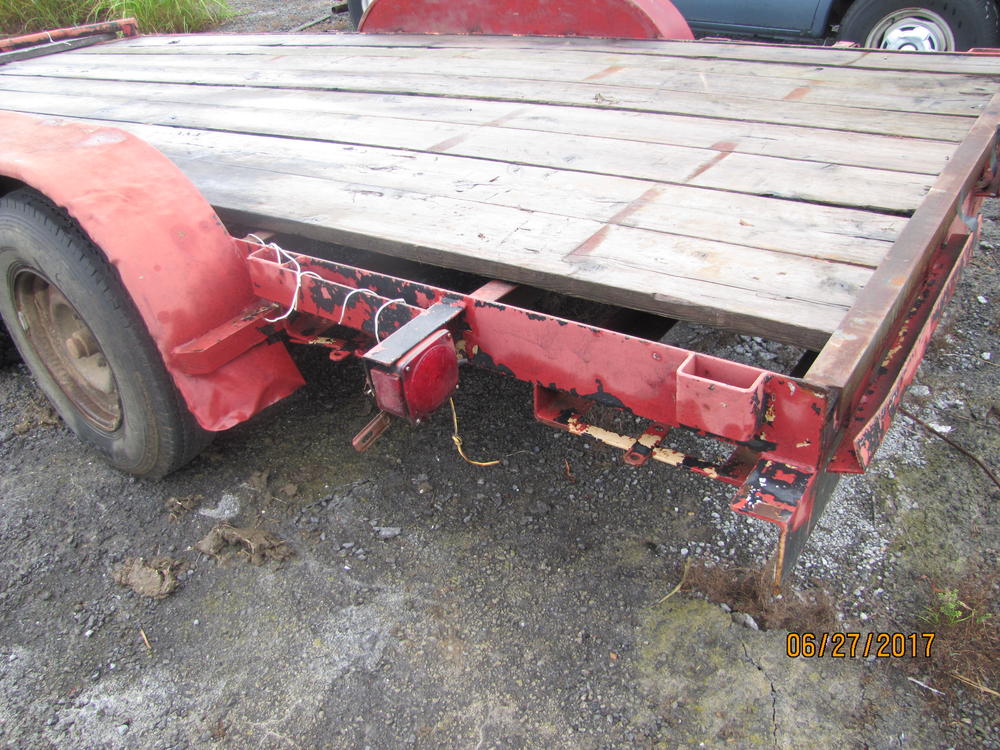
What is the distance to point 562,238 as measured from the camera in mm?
1971

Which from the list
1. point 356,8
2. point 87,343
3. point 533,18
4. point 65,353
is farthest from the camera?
point 356,8

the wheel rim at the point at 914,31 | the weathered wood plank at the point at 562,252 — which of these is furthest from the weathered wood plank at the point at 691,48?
the wheel rim at the point at 914,31

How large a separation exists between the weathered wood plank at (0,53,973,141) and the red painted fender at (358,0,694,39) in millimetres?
888

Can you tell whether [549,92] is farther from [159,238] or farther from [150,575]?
[150,575]

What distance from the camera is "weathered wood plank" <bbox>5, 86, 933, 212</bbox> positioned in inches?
82.7

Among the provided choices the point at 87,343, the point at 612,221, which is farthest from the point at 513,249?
the point at 87,343

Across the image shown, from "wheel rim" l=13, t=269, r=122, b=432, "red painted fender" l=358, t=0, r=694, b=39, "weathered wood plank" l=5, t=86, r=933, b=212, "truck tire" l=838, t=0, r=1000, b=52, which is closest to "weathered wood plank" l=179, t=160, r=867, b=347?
"weathered wood plank" l=5, t=86, r=933, b=212

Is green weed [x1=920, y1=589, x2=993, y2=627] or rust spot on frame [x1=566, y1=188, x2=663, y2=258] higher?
rust spot on frame [x1=566, y1=188, x2=663, y2=258]

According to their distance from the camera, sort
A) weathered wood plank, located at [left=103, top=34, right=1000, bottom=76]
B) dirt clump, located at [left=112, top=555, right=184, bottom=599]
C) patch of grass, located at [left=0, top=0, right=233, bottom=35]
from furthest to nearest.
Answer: patch of grass, located at [left=0, top=0, right=233, bottom=35] → weathered wood plank, located at [left=103, top=34, right=1000, bottom=76] → dirt clump, located at [left=112, top=555, right=184, bottom=599]

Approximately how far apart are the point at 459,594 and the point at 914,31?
5603mm

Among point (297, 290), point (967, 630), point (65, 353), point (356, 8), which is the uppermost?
point (297, 290)

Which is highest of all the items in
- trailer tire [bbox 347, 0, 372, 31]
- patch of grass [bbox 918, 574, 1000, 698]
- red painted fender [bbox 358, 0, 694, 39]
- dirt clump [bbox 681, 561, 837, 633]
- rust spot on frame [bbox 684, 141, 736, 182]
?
red painted fender [bbox 358, 0, 694, 39]

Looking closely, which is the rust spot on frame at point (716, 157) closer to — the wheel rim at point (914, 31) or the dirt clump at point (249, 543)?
the dirt clump at point (249, 543)

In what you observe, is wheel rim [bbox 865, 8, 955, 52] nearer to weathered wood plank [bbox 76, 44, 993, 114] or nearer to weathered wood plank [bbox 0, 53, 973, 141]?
weathered wood plank [bbox 76, 44, 993, 114]
